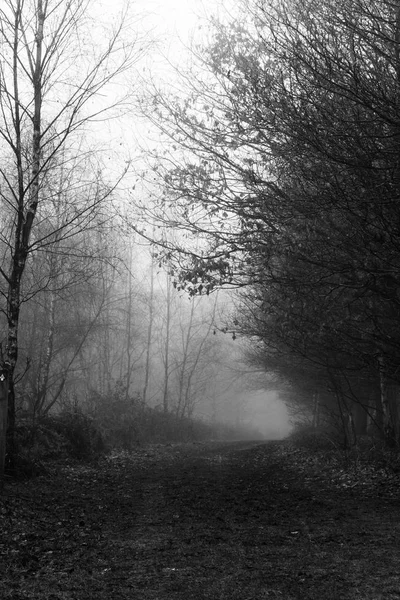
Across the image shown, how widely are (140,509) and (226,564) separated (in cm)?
310

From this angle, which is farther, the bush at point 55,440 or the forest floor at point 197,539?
the bush at point 55,440

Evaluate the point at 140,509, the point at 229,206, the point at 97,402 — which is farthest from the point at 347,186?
the point at 97,402

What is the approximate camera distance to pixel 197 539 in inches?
236

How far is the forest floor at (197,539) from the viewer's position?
434cm

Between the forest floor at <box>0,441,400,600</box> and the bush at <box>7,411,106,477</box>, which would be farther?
the bush at <box>7,411,106,477</box>

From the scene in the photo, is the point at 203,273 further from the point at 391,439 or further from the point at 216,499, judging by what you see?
the point at 391,439

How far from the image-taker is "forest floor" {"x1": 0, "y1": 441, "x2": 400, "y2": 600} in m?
4.34

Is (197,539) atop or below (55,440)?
below

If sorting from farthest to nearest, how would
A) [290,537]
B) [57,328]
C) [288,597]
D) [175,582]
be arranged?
1. [57,328]
2. [290,537]
3. [175,582]
4. [288,597]

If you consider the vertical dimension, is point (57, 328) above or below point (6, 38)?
below

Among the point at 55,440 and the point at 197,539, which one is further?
the point at 55,440

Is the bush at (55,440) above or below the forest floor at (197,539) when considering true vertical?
above

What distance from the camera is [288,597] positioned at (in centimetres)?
409

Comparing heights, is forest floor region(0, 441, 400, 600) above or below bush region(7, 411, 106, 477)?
below
